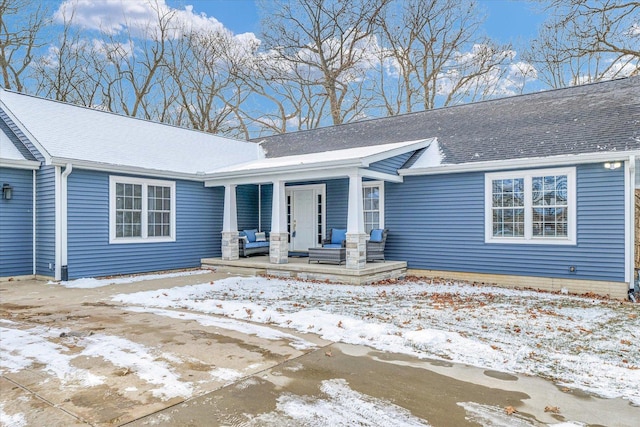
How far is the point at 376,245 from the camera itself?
396 inches

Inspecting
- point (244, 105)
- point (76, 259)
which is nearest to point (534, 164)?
point (76, 259)

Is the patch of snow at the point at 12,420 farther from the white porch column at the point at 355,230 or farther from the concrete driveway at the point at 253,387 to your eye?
the white porch column at the point at 355,230

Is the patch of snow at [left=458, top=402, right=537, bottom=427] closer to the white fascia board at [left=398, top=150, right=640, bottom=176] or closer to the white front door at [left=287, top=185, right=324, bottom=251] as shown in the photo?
the white fascia board at [left=398, top=150, right=640, bottom=176]

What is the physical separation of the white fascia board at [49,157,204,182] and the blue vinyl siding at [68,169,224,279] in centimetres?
20

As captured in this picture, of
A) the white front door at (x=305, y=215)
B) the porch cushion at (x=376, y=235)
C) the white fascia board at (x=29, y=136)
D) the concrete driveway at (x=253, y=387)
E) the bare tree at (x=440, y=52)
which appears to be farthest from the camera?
the bare tree at (x=440, y=52)

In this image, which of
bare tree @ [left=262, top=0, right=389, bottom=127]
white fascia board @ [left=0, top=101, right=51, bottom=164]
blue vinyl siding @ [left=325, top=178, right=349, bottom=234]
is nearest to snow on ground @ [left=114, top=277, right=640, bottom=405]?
blue vinyl siding @ [left=325, top=178, right=349, bottom=234]

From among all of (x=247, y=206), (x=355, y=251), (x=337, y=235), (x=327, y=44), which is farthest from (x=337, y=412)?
(x=327, y=44)

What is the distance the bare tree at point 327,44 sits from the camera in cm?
2220

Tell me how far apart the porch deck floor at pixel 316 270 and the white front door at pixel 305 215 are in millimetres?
1593

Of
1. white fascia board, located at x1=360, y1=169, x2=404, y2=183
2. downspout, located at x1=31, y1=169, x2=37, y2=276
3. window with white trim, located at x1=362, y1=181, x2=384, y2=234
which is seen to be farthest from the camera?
window with white trim, located at x1=362, y1=181, x2=384, y2=234

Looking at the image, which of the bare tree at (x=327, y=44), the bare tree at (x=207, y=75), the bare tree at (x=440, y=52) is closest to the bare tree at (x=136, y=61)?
the bare tree at (x=207, y=75)

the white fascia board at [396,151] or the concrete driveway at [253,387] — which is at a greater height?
the white fascia board at [396,151]

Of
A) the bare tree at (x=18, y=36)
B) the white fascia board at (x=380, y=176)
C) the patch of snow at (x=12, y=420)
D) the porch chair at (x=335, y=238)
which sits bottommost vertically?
the patch of snow at (x=12, y=420)

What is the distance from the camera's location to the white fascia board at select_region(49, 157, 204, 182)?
877cm
